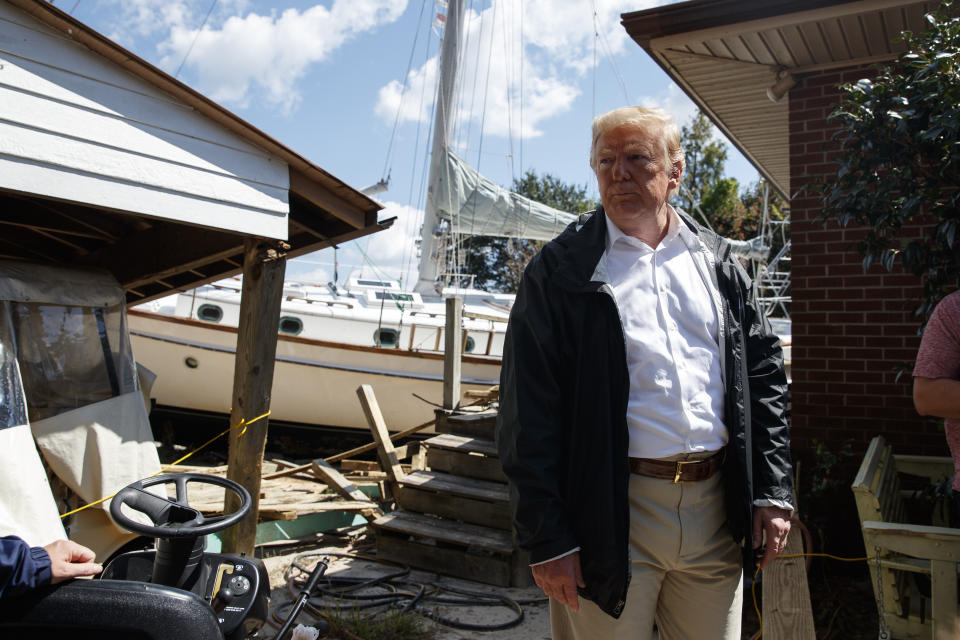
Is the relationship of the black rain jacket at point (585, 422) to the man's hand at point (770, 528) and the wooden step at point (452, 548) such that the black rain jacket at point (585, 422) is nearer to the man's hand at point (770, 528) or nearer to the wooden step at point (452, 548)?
the man's hand at point (770, 528)

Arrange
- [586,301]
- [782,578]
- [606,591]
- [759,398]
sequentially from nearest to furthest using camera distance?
[606,591] → [586,301] → [759,398] → [782,578]

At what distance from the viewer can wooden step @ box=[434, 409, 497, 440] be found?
6.50 meters

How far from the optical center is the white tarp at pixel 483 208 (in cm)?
1313

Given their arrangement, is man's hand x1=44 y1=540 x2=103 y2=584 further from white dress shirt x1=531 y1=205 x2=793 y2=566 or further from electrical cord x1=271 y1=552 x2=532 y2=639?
electrical cord x1=271 y1=552 x2=532 y2=639

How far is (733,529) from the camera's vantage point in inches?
77.8

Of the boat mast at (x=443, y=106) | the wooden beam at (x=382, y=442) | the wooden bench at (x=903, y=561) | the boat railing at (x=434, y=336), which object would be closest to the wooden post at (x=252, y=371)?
the wooden beam at (x=382, y=442)

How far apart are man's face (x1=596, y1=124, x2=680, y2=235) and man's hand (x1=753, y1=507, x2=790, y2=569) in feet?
3.13

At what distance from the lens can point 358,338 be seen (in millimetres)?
13336

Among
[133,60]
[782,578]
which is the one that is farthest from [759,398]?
[133,60]

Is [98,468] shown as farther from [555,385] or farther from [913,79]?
[913,79]

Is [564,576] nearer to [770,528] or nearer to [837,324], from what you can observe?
[770,528]

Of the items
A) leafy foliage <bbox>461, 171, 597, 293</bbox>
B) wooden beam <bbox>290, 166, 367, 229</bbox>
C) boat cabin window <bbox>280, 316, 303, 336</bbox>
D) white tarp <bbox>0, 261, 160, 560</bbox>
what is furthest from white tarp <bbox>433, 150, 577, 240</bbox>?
leafy foliage <bbox>461, 171, 597, 293</bbox>

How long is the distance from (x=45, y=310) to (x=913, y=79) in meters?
5.00

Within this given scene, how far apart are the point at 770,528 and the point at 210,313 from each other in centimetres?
1269
